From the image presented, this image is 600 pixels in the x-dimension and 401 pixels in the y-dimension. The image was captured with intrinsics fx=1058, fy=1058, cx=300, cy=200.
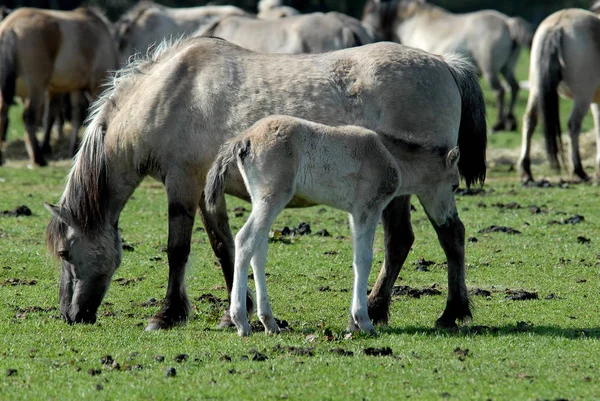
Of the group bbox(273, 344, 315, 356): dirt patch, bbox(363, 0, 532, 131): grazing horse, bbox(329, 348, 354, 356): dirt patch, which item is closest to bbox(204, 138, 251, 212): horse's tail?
bbox(273, 344, 315, 356): dirt patch

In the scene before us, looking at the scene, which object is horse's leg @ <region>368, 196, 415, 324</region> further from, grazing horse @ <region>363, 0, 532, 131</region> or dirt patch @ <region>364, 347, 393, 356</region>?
grazing horse @ <region>363, 0, 532, 131</region>

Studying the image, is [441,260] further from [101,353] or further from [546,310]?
[101,353]

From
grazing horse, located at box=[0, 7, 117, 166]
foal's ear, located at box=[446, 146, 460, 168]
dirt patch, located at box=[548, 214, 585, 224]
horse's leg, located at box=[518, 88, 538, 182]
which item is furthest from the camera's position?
grazing horse, located at box=[0, 7, 117, 166]

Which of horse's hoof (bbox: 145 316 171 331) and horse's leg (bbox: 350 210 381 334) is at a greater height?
horse's leg (bbox: 350 210 381 334)

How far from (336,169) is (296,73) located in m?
1.22

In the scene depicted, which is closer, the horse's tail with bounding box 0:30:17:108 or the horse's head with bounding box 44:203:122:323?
the horse's head with bounding box 44:203:122:323

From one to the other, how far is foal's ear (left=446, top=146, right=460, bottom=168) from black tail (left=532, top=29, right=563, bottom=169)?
26.8 feet

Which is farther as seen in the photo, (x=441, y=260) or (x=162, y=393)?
(x=441, y=260)

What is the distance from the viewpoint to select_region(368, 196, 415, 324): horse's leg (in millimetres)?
8289

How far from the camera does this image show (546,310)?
340 inches

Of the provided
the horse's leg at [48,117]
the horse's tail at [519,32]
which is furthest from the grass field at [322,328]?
the horse's tail at [519,32]

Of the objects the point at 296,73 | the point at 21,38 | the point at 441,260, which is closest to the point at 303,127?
the point at 296,73

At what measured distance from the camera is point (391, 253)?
8.49 metres

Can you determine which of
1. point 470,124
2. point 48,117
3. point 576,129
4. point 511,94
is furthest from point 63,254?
point 511,94
